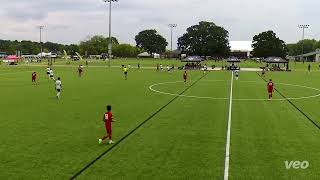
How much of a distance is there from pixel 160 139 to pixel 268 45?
159114 millimetres

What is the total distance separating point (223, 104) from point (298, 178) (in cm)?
1800

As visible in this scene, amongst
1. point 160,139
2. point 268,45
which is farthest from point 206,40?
point 160,139

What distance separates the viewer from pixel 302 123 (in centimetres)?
2331

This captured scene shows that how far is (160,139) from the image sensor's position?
735 inches

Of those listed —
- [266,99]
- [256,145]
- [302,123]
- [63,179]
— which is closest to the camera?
[63,179]

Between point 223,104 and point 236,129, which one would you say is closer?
point 236,129

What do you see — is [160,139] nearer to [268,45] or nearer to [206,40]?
[268,45]

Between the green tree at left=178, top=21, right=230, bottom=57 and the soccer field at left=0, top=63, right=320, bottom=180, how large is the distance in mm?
151349

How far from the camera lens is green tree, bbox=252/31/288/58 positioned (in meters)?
169

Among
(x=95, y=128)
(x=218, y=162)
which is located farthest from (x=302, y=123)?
(x=95, y=128)

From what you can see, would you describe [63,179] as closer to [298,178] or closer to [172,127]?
[298,178]

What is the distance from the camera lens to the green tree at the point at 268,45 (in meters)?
169

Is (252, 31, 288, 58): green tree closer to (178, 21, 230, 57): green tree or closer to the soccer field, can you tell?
(178, 21, 230, 57): green tree

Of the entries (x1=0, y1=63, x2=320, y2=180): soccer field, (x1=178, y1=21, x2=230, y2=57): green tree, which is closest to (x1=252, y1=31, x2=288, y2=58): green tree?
(x1=178, y1=21, x2=230, y2=57): green tree
